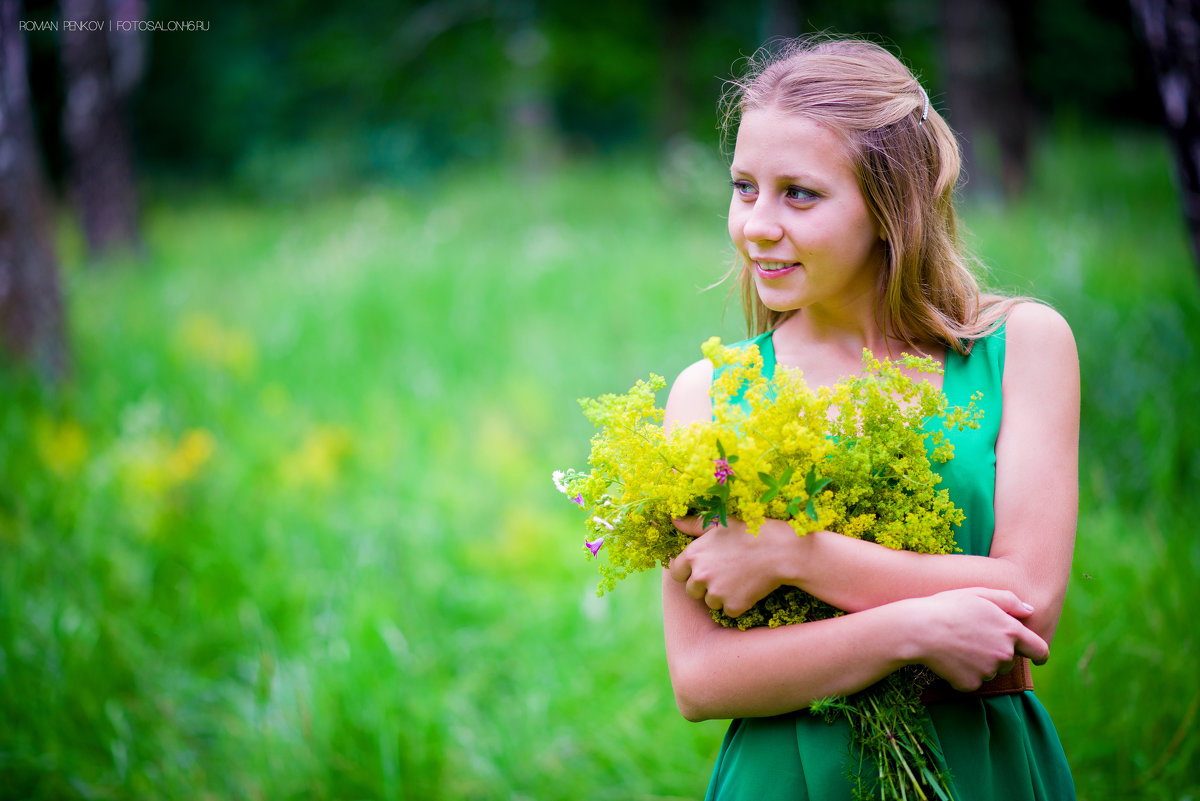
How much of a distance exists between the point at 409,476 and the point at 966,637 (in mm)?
3622

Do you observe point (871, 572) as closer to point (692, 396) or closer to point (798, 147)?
point (692, 396)

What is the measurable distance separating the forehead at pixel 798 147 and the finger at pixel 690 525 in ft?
2.02

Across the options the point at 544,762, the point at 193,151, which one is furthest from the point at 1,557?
the point at 193,151

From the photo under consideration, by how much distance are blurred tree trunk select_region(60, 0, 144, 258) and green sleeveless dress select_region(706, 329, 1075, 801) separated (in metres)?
9.79

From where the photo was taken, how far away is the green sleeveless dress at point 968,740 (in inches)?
52.8

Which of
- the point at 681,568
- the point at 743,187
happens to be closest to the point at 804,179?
the point at 743,187

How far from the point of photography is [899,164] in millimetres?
1412

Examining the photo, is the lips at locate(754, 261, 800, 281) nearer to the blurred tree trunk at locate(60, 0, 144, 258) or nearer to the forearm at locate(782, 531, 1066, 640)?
the forearm at locate(782, 531, 1066, 640)

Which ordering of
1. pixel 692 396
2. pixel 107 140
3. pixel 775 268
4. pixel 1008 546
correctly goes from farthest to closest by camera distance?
pixel 107 140
pixel 692 396
pixel 775 268
pixel 1008 546

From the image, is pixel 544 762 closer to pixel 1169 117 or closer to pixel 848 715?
pixel 848 715

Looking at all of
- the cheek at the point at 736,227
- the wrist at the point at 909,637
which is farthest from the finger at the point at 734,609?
the cheek at the point at 736,227

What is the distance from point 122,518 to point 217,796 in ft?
5.73

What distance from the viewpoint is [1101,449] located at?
3.61 meters

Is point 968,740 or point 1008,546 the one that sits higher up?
point 1008,546
